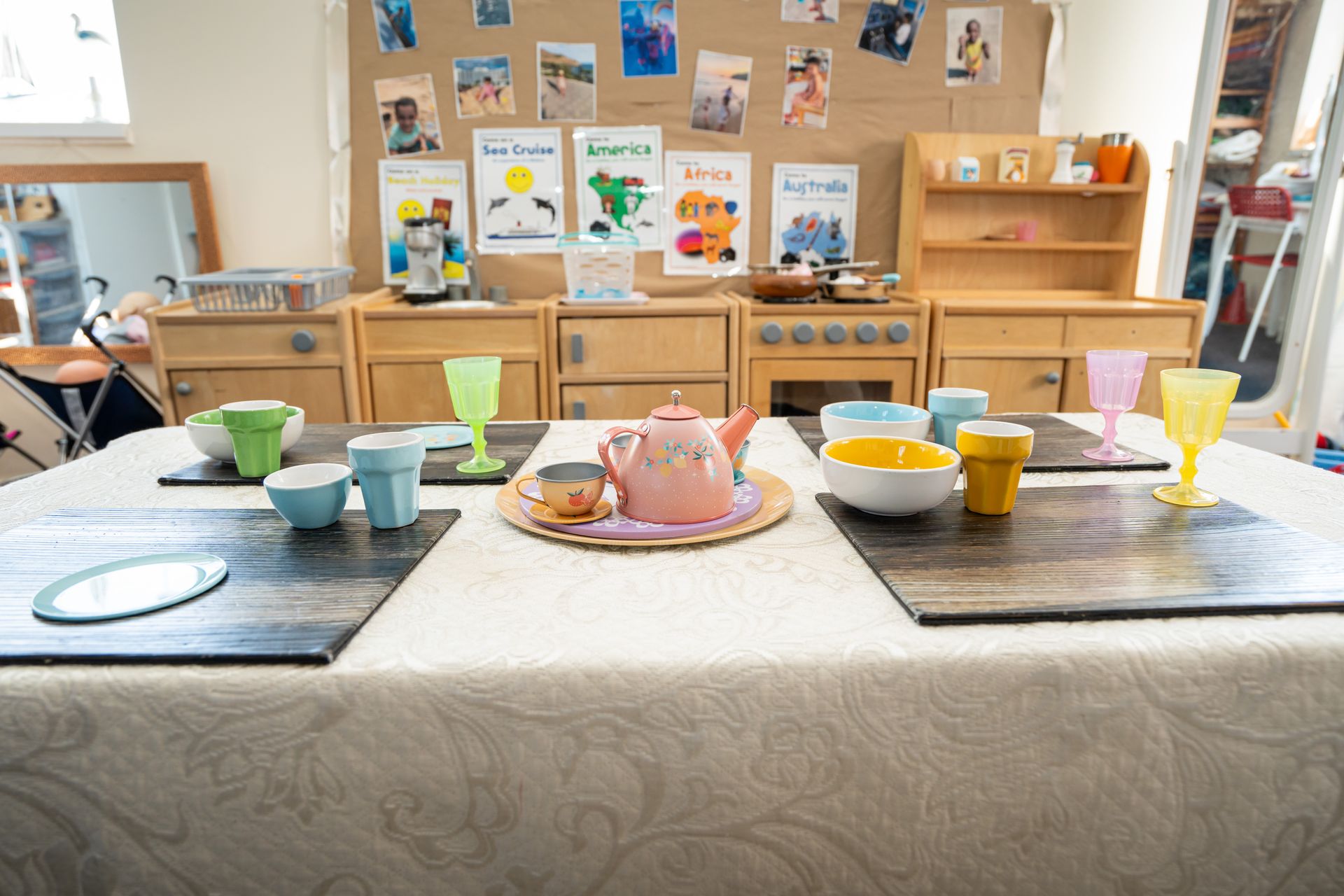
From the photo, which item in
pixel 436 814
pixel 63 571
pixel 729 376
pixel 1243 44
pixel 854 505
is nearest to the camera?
pixel 436 814

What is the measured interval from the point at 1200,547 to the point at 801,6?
8.30ft

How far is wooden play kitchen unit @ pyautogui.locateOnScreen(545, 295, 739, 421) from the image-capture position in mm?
2527

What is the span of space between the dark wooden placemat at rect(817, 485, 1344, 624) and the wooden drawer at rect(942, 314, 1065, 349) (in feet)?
5.30

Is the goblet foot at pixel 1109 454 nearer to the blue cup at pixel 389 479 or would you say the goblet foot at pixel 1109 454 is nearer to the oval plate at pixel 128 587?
the blue cup at pixel 389 479

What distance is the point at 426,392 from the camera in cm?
253

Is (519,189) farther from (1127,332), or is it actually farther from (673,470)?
(673,470)

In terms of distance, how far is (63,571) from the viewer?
805mm

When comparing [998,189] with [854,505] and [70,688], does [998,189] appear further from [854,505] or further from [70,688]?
[70,688]

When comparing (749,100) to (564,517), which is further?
(749,100)

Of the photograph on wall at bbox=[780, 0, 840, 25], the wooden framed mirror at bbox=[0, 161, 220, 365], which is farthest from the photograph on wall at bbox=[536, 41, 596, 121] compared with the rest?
the wooden framed mirror at bbox=[0, 161, 220, 365]

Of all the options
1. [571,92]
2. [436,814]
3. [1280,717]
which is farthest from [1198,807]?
[571,92]

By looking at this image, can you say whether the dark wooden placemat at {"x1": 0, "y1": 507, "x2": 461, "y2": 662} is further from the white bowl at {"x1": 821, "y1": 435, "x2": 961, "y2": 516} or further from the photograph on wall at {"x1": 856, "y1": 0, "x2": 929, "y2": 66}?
the photograph on wall at {"x1": 856, "y1": 0, "x2": 929, "y2": 66}

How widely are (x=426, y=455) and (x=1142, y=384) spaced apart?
7.66 ft

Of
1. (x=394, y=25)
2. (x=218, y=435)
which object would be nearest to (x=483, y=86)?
(x=394, y=25)
